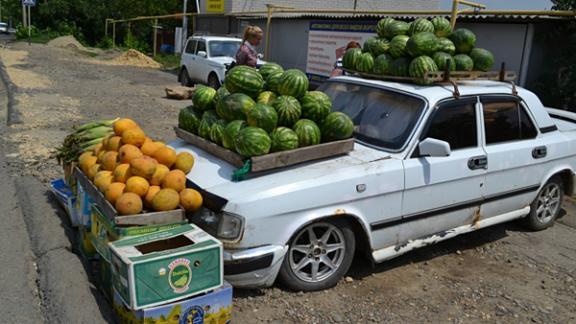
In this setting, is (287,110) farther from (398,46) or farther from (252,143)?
(398,46)

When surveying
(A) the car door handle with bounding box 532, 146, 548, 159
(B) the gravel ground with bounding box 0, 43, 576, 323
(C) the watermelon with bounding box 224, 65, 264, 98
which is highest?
(C) the watermelon with bounding box 224, 65, 264, 98

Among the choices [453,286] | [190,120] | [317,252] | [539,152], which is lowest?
[453,286]

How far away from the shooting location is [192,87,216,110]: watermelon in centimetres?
480

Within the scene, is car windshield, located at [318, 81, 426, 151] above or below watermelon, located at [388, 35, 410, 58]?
below

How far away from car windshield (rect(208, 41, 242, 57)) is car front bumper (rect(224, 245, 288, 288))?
13.8 metres

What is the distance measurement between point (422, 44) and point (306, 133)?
1.66m

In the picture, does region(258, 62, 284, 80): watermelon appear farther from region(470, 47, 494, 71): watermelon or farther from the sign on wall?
the sign on wall

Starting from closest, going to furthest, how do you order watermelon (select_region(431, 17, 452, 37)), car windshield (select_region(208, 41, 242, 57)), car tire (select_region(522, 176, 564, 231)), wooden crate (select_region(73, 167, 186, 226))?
wooden crate (select_region(73, 167, 186, 226)), watermelon (select_region(431, 17, 452, 37)), car tire (select_region(522, 176, 564, 231)), car windshield (select_region(208, 41, 242, 57))

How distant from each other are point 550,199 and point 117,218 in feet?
15.1

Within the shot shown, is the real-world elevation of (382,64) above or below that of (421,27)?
below

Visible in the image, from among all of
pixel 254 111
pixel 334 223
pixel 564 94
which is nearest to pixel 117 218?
pixel 254 111

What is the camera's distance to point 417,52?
5098 millimetres

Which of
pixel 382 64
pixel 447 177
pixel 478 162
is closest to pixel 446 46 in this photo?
pixel 382 64

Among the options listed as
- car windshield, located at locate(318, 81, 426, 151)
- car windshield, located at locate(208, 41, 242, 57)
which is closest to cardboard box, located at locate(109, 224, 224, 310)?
car windshield, located at locate(318, 81, 426, 151)
